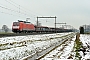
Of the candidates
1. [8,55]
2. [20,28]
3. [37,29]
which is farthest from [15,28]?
[8,55]

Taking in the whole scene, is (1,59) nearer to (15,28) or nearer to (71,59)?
(71,59)

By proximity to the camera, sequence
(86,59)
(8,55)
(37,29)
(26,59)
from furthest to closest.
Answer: (37,29) < (8,55) < (26,59) < (86,59)

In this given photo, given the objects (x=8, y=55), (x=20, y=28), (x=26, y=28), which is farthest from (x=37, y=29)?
(x=8, y=55)

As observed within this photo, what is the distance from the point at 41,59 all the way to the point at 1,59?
232 cm

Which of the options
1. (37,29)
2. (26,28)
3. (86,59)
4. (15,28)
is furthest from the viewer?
(37,29)

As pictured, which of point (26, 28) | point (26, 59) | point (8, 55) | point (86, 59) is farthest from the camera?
point (26, 28)

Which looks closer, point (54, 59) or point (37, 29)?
point (54, 59)

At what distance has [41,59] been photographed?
1248 cm

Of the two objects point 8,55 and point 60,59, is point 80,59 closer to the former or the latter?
point 60,59

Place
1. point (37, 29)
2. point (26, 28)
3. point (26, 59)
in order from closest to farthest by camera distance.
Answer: point (26, 59) → point (26, 28) → point (37, 29)

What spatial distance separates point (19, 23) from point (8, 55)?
49006 mm

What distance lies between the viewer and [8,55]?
45.6 ft

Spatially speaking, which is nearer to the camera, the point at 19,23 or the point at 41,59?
the point at 41,59

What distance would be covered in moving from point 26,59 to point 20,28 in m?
50.1
